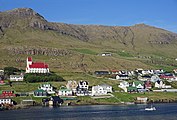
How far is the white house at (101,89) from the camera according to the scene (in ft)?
319

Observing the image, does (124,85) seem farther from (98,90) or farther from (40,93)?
(40,93)

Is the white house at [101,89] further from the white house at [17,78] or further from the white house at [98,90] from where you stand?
the white house at [17,78]

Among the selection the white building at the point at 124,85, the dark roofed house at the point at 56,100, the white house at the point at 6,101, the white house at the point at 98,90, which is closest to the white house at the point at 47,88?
the dark roofed house at the point at 56,100

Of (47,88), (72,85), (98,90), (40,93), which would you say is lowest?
(40,93)

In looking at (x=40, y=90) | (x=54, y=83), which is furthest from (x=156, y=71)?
(x=40, y=90)

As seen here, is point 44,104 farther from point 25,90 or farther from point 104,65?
point 104,65

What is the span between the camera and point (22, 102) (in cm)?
8325

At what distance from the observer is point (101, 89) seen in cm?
9819

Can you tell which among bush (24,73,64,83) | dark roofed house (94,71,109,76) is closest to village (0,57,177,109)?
bush (24,73,64,83)

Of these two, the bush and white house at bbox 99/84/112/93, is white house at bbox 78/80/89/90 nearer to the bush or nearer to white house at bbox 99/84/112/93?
white house at bbox 99/84/112/93

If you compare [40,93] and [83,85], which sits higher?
[83,85]

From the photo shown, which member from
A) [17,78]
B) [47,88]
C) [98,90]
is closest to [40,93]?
[47,88]

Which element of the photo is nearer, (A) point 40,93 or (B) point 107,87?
(A) point 40,93

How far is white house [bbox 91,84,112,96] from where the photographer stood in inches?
3826
